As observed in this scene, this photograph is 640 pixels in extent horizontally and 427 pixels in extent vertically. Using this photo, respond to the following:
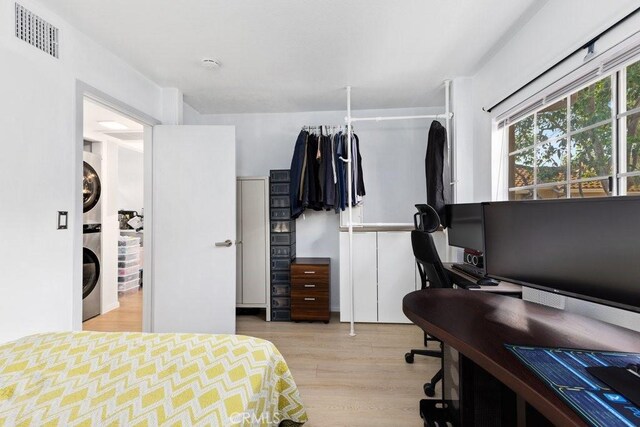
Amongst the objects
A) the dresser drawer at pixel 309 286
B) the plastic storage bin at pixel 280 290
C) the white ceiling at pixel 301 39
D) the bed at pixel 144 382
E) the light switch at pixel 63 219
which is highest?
the white ceiling at pixel 301 39

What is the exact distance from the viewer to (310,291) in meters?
3.04

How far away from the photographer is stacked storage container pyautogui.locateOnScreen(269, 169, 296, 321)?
124 inches

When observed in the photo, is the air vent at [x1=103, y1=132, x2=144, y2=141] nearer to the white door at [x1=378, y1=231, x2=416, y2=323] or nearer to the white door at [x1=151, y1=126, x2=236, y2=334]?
the white door at [x1=151, y1=126, x2=236, y2=334]

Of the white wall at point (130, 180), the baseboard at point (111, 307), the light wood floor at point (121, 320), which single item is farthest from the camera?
the white wall at point (130, 180)

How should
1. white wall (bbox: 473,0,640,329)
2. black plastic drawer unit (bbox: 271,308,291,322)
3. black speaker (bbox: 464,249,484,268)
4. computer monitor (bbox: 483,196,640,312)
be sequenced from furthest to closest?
black plastic drawer unit (bbox: 271,308,291,322), black speaker (bbox: 464,249,484,268), white wall (bbox: 473,0,640,329), computer monitor (bbox: 483,196,640,312)

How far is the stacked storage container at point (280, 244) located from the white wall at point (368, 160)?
1.05ft

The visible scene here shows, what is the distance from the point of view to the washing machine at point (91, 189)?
10.7 ft

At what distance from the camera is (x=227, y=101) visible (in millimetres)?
3119

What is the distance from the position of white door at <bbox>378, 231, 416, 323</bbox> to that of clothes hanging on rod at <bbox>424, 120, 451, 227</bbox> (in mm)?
487

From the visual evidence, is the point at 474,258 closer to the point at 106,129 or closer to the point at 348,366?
the point at 348,366

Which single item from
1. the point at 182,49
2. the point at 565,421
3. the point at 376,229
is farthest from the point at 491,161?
the point at 182,49

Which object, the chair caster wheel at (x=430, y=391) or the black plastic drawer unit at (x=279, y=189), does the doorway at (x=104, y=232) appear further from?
the chair caster wheel at (x=430, y=391)

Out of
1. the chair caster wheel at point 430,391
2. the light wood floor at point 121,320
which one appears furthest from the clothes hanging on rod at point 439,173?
the light wood floor at point 121,320

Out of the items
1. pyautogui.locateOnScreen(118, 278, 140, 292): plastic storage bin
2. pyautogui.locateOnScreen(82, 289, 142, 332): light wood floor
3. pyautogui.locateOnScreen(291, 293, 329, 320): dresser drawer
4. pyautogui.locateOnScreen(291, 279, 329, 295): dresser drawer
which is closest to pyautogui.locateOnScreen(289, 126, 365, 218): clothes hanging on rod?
pyautogui.locateOnScreen(291, 279, 329, 295): dresser drawer
